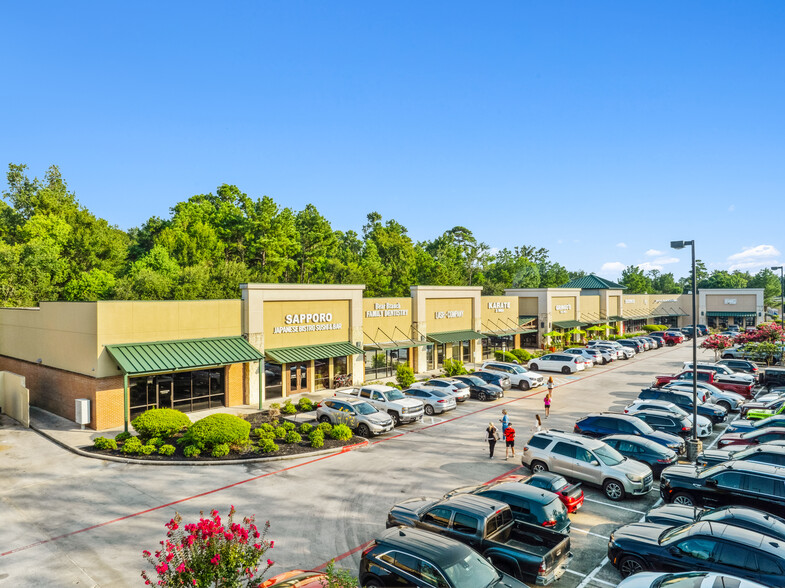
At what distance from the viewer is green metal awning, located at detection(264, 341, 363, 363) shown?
3047 centimetres

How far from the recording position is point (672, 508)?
43.7 feet

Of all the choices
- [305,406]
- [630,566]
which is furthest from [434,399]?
[630,566]

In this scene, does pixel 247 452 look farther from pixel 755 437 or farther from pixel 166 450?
pixel 755 437

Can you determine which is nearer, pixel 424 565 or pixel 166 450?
pixel 424 565

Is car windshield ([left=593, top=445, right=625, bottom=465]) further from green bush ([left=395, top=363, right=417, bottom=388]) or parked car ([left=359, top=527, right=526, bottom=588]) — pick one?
green bush ([left=395, top=363, right=417, bottom=388])

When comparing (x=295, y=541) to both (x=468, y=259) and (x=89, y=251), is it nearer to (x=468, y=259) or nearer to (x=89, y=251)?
(x=89, y=251)

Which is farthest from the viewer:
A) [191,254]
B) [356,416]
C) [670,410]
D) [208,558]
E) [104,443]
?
[191,254]

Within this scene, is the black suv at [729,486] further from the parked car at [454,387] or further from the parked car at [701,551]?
the parked car at [454,387]

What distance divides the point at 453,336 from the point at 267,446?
1028 inches

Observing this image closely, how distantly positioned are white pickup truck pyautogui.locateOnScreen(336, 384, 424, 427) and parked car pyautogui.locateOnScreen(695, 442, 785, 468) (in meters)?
12.7

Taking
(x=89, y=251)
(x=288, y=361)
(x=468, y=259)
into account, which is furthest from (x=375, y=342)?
(x=468, y=259)

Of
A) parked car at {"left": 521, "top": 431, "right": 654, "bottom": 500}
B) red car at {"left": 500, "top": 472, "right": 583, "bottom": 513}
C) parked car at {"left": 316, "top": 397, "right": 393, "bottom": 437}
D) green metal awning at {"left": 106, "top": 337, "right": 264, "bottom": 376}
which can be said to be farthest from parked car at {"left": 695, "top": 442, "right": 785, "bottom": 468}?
green metal awning at {"left": 106, "top": 337, "right": 264, "bottom": 376}

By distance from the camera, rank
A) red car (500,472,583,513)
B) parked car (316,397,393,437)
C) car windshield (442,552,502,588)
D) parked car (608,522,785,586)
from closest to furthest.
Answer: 1. car windshield (442,552,502,588)
2. parked car (608,522,785,586)
3. red car (500,472,583,513)
4. parked car (316,397,393,437)

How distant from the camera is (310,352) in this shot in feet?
106
